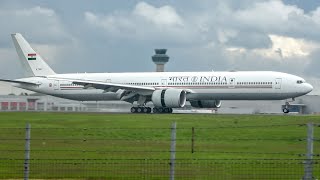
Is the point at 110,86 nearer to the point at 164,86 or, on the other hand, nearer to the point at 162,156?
the point at 164,86

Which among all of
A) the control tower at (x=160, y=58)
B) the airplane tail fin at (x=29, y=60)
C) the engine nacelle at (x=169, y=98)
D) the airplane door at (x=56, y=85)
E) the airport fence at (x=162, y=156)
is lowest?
the airport fence at (x=162, y=156)

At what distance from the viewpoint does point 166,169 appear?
20516mm

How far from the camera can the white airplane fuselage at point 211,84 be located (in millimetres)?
63938

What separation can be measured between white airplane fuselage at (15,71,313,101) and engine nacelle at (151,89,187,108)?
1.59 m

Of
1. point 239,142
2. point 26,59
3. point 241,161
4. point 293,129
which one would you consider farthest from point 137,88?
point 241,161

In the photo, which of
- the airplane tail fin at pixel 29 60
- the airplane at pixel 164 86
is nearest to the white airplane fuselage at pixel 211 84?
the airplane at pixel 164 86

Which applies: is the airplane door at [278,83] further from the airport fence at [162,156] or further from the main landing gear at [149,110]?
the airport fence at [162,156]

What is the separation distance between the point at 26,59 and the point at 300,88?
31210 mm

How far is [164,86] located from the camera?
69688mm

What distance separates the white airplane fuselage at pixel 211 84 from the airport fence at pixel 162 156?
30773 millimetres

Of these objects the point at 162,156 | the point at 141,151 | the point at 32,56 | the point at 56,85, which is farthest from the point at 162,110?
the point at 162,156

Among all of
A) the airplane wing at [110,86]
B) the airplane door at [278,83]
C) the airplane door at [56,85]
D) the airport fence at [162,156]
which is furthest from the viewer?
the airplane door at [56,85]

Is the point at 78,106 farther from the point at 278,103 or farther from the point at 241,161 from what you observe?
the point at 241,161

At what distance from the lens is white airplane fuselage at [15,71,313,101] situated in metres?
63.9
